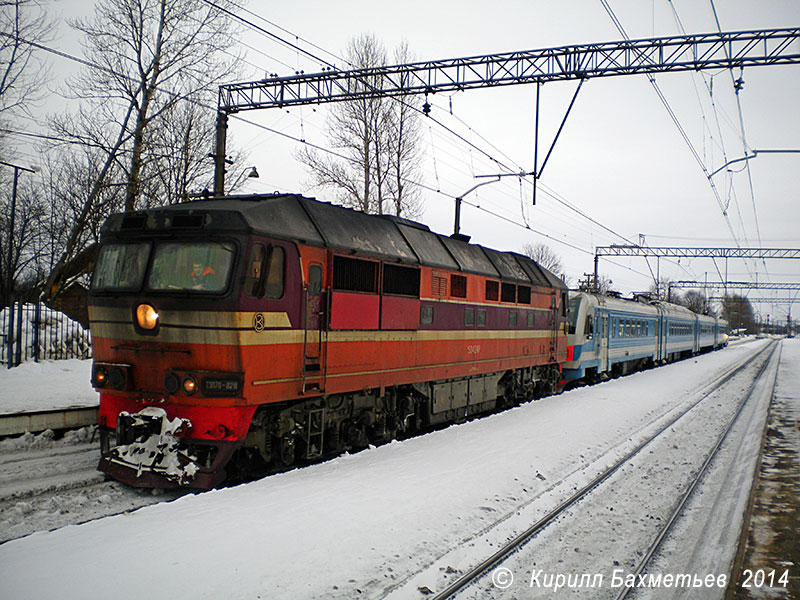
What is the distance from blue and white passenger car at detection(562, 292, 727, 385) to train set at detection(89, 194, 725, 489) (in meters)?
10.8

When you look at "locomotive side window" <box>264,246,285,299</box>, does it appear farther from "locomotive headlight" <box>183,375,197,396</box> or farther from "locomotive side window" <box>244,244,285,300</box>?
"locomotive headlight" <box>183,375,197,396</box>

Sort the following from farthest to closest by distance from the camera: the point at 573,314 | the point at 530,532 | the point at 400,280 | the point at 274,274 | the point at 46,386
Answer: the point at 573,314 → the point at 46,386 → the point at 400,280 → the point at 274,274 → the point at 530,532

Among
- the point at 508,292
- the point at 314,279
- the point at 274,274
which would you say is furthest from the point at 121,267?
the point at 508,292

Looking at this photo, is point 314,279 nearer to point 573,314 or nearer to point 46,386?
point 46,386

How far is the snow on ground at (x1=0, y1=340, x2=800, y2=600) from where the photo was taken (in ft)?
15.8

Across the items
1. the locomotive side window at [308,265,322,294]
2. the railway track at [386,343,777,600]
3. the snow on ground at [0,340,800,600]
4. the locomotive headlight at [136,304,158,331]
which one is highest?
the locomotive side window at [308,265,322,294]

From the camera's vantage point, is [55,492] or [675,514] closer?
[675,514]

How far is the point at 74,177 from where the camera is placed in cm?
2923

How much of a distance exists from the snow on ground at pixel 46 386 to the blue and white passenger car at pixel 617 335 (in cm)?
1512

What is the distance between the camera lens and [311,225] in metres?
8.64

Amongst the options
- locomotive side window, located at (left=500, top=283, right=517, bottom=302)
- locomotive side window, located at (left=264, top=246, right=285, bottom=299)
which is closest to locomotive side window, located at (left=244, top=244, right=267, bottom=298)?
locomotive side window, located at (left=264, top=246, right=285, bottom=299)

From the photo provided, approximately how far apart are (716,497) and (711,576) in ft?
9.77

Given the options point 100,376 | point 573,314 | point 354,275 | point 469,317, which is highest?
point 354,275

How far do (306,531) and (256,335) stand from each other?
2.55m
